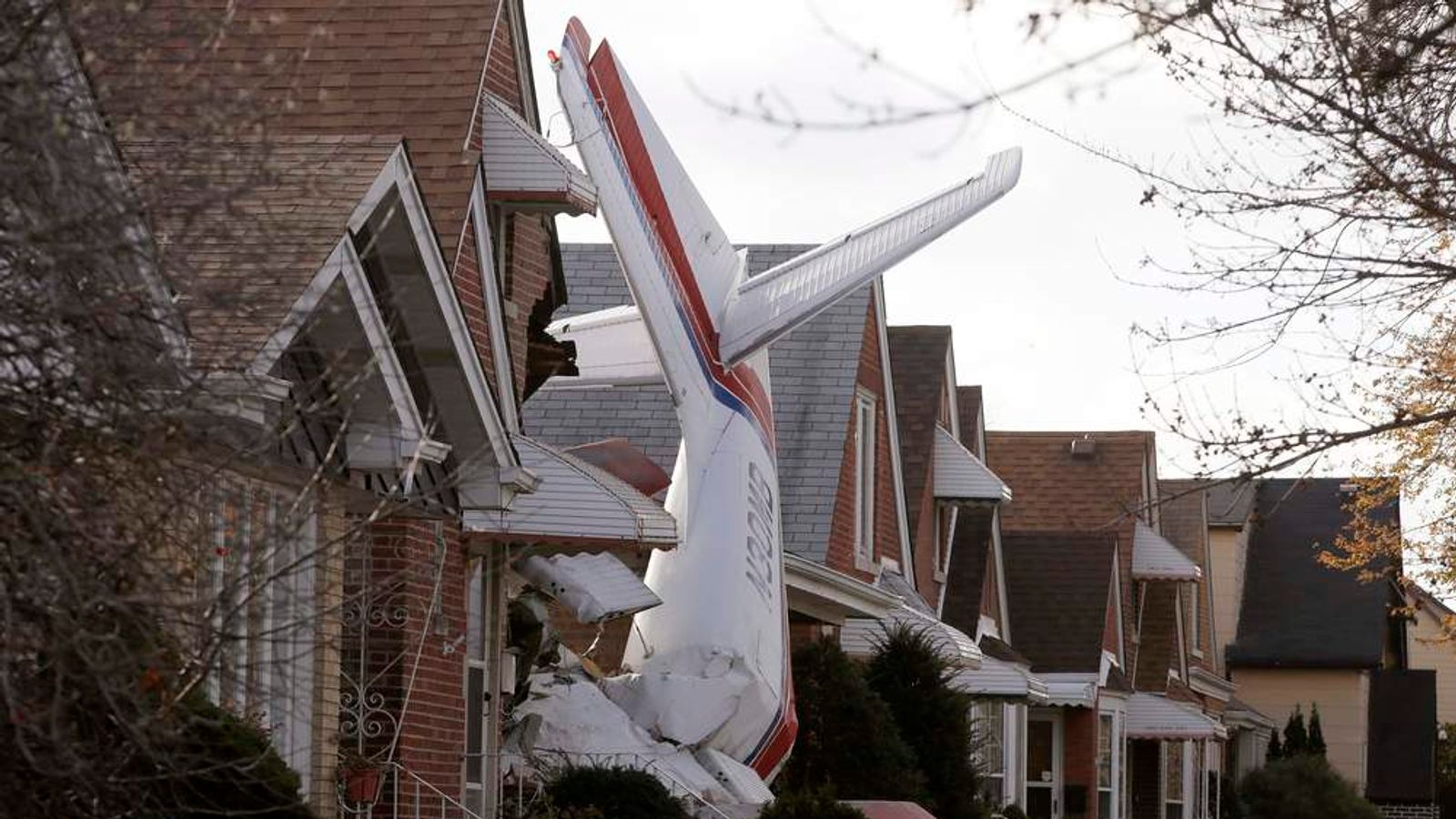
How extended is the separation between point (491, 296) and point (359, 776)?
3.90 m

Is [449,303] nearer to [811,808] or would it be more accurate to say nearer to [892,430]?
[811,808]

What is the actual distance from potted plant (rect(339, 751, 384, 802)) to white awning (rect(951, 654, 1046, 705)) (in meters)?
18.5

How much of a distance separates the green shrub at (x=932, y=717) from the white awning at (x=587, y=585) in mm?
6789

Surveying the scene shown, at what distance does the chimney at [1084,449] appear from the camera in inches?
1825

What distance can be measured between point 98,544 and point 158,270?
790mm

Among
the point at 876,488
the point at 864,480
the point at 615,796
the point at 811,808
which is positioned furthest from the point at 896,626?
the point at 615,796

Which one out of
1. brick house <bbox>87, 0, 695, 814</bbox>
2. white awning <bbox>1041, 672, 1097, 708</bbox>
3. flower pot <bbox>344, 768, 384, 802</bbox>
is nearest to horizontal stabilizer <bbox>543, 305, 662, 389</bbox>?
brick house <bbox>87, 0, 695, 814</bbox>

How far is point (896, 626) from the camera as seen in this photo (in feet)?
94.6

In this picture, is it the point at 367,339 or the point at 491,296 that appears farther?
the point at 491,296

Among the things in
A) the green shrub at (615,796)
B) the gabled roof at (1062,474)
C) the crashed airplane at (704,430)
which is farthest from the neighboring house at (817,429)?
the gabled roof at (1062,474)

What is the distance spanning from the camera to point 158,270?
23.8ft

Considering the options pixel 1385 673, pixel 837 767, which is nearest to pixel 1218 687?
pixel 1385 673

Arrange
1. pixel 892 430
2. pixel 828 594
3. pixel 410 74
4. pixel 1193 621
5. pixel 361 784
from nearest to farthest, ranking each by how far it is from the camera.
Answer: pixel 361 784, pixel 410 74, pixel 828 594, pixel 892 430, pixel 1193 621

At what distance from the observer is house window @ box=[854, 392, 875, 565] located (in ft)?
101
